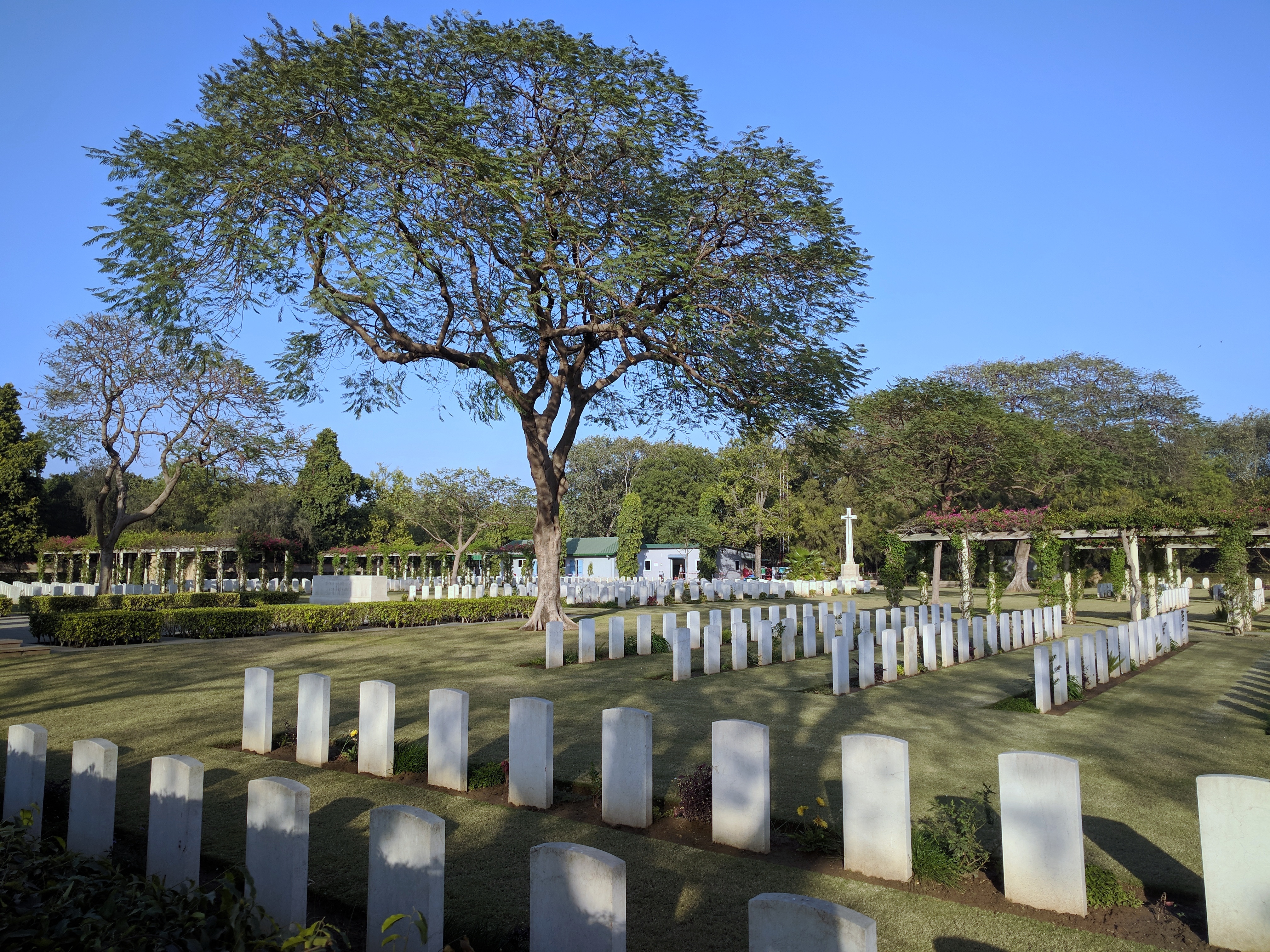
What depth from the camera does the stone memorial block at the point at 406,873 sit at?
3.15 metres

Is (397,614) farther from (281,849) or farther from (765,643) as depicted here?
(281,849)

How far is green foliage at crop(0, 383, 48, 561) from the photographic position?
38.0m

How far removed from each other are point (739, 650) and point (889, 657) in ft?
8.16

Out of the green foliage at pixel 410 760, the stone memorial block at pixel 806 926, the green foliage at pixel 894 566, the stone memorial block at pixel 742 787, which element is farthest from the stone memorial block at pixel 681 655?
the green foliage at pixel 894 566

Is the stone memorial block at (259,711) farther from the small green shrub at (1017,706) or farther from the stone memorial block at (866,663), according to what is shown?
the small green shrub at (1017,706)

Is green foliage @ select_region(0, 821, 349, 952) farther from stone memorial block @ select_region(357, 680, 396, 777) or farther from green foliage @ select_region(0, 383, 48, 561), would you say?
green foliage @ select_region(0, 383, 48, 561)

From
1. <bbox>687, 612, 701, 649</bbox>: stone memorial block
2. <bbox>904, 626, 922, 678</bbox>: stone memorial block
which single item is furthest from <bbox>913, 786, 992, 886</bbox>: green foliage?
<bbox>687, 612, 701, 649</bbox>: stone memorial block

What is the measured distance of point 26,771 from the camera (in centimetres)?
505

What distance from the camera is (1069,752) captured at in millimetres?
7297

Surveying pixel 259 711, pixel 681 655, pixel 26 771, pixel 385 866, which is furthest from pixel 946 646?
pixel 26 771

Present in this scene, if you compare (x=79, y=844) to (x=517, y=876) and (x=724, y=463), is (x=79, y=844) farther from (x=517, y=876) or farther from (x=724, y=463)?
(x=724, y=463)

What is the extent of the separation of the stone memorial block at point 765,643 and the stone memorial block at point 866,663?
5.69ft

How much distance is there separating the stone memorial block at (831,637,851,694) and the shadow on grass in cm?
525

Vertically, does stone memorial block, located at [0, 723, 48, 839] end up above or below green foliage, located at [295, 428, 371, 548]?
below
